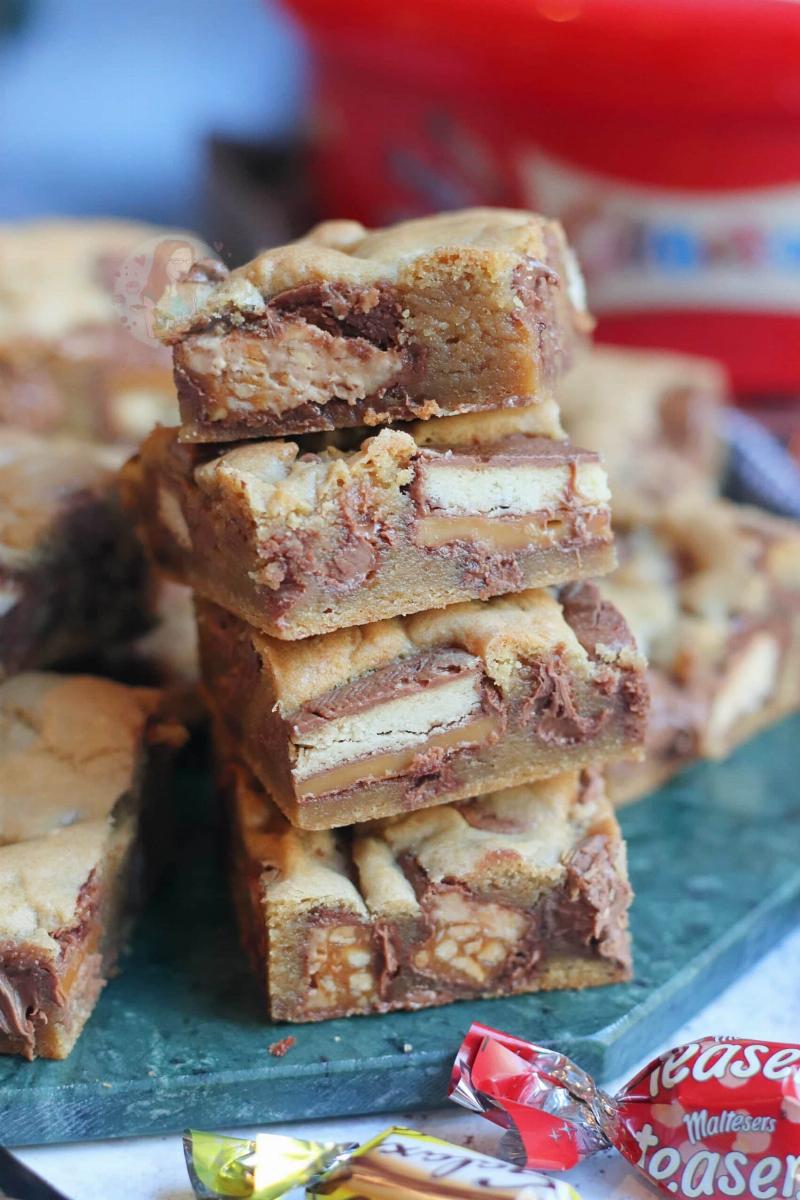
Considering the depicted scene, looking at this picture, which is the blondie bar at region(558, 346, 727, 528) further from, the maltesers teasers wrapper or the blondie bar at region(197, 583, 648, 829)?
the maltesers teasers wrapper

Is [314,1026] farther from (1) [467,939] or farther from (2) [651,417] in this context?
(2) [651,417]

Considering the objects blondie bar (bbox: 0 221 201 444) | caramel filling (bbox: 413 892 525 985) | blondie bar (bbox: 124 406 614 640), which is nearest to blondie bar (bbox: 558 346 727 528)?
blondie bar (bbox: 0 221 201 444)

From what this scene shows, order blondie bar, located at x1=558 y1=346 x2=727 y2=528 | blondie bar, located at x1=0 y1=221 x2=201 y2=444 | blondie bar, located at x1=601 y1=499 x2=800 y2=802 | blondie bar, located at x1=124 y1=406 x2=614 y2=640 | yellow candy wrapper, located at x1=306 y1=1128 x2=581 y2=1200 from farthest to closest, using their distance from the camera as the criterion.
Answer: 1. blondie bar, located at x1=0 y1=221 x2=201 y2=444
2. blondie bar, located at x1=558 y1=346 x2=727 y2=528
3. blondie bar, located at x1=601 y1=499 x2=800 y2=802
4. blondie bar, located at x1=124 y1=406 x2=614 y2=640
5. yellow candy wrapper, located at x1=306 y1=1128 x2=581 y2=1200

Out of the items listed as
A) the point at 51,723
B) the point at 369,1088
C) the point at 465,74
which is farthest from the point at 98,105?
the point at 369,1088

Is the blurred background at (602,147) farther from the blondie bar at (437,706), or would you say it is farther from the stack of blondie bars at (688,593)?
the blondie bar at (437,706)

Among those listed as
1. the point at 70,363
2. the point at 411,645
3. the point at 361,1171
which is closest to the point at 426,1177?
the point at 361,1171

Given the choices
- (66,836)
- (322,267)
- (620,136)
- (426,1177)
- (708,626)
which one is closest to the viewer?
(426,1177)

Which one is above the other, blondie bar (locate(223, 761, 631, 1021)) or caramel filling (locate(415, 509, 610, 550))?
caramel filling (locate(415, 509, 610, 550))
